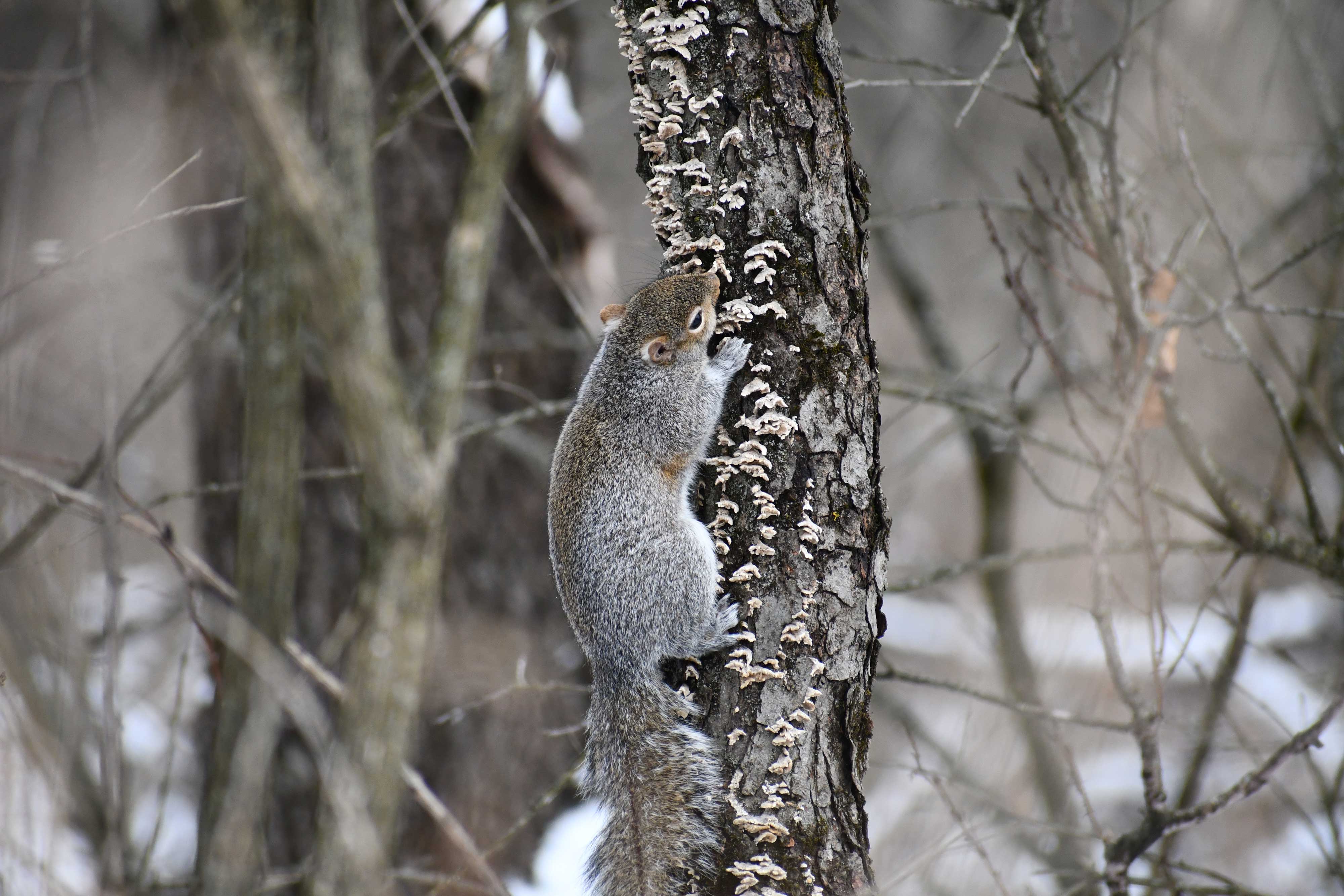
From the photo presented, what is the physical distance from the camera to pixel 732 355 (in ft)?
5.68

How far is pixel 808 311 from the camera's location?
5.52 feet

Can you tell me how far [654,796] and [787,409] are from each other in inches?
28.9

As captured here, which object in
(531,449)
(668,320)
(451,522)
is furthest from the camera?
(451,522)

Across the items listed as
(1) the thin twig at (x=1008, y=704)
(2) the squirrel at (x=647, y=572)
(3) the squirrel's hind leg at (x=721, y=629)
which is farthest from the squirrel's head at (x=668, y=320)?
(1) the thin twig at (x=1008, y=704)

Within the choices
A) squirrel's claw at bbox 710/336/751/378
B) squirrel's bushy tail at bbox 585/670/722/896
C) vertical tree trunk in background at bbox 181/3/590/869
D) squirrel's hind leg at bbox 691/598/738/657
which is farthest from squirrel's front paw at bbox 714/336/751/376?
vertical tree trunk in background at bbox 181/3/590/869

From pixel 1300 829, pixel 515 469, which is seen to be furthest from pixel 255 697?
pixel 1300 829

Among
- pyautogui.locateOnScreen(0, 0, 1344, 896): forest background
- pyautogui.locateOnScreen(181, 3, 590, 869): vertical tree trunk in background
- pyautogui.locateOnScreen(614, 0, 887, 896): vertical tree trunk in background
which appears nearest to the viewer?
pyautogui.locateOnScreen(0, 0, 1344, 896): forest background

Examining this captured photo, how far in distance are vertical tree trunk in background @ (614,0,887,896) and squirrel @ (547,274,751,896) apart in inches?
2.6

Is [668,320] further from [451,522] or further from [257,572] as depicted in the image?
[451,522]

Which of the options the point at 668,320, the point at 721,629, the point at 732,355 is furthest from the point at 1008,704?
the point at 668,320

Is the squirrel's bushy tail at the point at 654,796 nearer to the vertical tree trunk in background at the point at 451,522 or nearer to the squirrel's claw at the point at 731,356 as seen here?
the squirrel's claw at the point at 731,356

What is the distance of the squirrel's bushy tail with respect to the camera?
5.42ft

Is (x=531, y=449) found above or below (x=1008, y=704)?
above

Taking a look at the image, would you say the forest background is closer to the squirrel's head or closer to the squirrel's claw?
the squirrel's head
